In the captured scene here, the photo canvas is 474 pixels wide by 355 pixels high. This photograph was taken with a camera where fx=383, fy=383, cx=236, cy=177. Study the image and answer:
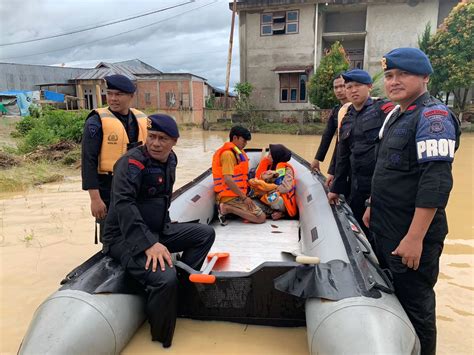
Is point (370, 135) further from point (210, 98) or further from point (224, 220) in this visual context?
point (210, 98)

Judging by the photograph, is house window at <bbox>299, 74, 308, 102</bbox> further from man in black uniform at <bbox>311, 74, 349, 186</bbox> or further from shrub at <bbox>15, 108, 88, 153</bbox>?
man in black uniform at <bbox>311, 74, 349, 186</bbox>

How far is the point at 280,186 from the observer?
3.81m

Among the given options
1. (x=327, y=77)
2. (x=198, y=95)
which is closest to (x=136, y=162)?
(x=327, y=77)

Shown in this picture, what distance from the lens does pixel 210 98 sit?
20859 millimetres

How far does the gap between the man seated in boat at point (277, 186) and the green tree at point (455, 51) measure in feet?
38.4

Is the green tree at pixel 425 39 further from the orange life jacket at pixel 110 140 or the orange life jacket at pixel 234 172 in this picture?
the orange life jacket at pixel 110 140

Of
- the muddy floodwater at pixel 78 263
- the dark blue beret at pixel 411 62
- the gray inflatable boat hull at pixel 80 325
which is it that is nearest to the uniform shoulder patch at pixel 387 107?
the dark blue beret at pixel 411 62

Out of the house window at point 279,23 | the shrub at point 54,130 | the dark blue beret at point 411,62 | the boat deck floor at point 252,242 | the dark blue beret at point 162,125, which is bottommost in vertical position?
the boat deck floor at point 252,242

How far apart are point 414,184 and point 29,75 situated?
26555 millimetres

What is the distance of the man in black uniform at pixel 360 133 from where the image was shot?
8.56 ft

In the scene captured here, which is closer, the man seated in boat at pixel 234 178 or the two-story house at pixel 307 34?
the man seated in boat at pixel 234 178

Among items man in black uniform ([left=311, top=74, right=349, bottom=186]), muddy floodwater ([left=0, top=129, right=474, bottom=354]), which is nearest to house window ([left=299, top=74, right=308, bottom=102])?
muddy floodwater ([left=0, top=129, right=474, bottom=354])

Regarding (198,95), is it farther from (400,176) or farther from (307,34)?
(400,176)

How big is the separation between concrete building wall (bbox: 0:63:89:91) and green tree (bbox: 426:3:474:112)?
20868 millimetres
